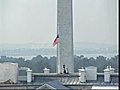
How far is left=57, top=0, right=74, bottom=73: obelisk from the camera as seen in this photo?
413cm

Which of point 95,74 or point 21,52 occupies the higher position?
point 21,52

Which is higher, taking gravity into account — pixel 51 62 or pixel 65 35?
pixel 65 35

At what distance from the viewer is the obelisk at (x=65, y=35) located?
4129 millimetres

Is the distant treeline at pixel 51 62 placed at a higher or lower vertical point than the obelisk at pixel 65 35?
lower

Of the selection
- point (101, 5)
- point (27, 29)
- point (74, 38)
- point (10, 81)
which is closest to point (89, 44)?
point (74, 38)

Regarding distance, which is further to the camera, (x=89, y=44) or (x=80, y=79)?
(x=89, y=44)

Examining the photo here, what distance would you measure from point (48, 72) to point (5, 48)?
734 millimetres

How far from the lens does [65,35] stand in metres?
4.15

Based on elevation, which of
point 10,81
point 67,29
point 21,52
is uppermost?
point 67,29

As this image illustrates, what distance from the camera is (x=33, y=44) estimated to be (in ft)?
14.0

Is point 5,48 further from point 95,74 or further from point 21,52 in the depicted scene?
point 95,74

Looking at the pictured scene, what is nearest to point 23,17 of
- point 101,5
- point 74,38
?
point 74,38

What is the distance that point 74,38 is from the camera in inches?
164

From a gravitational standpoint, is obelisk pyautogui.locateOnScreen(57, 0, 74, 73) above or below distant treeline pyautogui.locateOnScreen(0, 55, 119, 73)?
above
